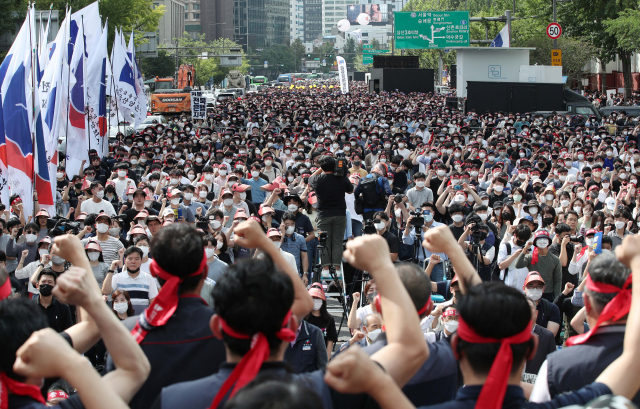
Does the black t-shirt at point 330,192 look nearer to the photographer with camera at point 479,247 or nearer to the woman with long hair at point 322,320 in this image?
the photographer with camera at point 479,247

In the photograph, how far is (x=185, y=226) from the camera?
3.03 metres

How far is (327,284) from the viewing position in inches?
399

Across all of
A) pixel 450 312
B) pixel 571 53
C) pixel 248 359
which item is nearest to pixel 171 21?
pixel 571 53

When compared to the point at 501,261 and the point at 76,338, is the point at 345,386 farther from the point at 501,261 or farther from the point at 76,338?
the point at 501,261

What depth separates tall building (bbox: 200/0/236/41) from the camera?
16950 centimetres

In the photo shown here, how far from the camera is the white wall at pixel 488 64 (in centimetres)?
3694

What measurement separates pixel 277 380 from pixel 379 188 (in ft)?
31.5

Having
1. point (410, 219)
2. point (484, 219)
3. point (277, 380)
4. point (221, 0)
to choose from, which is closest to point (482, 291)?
point (277, 380)

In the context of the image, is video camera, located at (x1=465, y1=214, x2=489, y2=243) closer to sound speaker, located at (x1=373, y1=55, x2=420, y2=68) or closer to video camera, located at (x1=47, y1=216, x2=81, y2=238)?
video camera, located at (x1=47, y1=216, x2=81, y2=238)

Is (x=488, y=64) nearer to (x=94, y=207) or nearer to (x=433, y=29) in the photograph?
(x=433, y=29)

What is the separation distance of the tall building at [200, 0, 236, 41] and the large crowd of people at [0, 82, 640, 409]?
155 meters


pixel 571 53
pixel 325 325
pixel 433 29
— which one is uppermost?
pixel 433 29

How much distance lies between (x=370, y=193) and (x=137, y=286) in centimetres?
492

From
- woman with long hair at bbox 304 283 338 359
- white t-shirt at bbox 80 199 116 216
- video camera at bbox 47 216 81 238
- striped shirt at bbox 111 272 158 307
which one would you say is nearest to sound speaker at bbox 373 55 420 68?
Answer: white t-shirt at bbox 80 199 116 216
